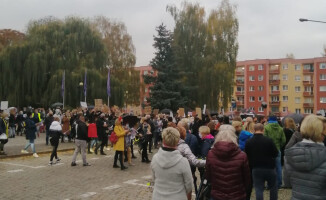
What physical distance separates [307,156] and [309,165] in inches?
3.9

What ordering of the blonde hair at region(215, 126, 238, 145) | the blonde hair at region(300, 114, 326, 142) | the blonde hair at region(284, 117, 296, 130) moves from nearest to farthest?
the blonde hair at region(300, 114, 326, 142) → the blonde hair at region(215, 126, 238, 145) → the blonde hair at region(284, 117, 296, 130)

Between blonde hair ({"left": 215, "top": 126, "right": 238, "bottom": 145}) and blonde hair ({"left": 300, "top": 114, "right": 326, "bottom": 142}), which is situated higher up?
blonde hair ({"left": 300, "top": 114, "right": 326, "bottom": 142})

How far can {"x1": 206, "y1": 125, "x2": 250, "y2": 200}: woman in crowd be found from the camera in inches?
176

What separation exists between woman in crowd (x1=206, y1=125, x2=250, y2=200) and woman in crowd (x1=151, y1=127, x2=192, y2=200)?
0.36 m

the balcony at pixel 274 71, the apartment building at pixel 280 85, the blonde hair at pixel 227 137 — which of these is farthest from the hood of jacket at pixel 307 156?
the balcony at pixel 274 71

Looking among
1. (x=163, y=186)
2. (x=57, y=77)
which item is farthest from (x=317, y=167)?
(x=57, y=77)

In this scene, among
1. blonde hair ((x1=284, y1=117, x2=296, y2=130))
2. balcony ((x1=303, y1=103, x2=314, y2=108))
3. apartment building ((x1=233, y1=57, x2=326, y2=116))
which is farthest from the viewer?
apartment building ((x1=233, y1=57, x2=326, y2=116))

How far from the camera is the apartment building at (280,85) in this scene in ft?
257

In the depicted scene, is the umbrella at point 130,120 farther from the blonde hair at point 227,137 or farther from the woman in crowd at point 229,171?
the woman in crowd at point 229,171

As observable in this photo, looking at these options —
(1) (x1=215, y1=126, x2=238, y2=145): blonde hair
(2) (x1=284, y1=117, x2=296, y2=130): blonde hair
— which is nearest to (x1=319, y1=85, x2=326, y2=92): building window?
(2) (x1=284, y1=117, x2=296, y2=130): blonde hair

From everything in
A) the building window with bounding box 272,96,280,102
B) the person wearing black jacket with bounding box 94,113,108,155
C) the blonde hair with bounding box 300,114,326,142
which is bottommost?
the person wearing black jacket with bounding box 94,113,108,155

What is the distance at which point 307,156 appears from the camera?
3.86 metres

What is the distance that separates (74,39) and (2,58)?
7.20m

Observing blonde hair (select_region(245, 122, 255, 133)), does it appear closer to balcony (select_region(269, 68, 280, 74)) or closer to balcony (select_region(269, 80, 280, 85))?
balcony (select_region(269, 68, 280, 74))
